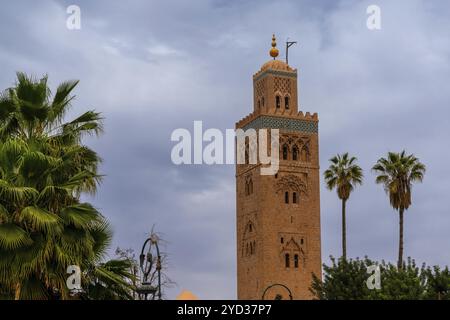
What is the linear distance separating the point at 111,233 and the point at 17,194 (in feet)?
8.54

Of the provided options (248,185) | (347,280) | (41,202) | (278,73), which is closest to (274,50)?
(278,73)

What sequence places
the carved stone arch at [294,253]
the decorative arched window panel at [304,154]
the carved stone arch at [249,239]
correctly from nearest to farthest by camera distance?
the carved stone arch at [294,253] < the carved stone arch at [249,239] < the decorative arched window panel at [304,154]

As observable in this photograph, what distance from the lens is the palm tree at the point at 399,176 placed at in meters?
48.2

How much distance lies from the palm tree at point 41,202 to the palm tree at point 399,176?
31.0m

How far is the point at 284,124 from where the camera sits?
62.3 metres

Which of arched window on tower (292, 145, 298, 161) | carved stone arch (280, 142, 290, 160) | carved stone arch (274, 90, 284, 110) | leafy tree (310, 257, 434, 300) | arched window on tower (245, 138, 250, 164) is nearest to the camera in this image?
leafy tree (310, 257, 434, 300)

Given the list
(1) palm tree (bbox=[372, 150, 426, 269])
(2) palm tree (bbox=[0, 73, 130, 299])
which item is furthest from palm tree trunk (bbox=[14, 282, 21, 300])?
(1) palm tree (bbox=[372, 150, 426, 269])

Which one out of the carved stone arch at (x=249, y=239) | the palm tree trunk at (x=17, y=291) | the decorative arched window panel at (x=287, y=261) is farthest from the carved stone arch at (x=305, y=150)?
the palm tree trunk at (x=17, y=291)

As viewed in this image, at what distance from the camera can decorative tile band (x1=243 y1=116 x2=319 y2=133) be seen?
6172 centimetres

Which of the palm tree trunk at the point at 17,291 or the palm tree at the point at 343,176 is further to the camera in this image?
the palm tree at the point at 343,176

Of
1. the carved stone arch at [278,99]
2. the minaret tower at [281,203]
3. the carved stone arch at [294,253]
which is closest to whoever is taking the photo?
the minaret tower at [281,203]

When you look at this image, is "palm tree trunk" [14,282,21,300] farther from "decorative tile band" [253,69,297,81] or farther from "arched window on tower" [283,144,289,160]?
"decorative tile band" [253,69,297,81]

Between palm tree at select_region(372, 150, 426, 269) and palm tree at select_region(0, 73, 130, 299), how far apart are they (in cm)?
3103

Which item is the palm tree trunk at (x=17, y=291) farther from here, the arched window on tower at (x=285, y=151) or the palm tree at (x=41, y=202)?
the arched window on tower at (x=285, y=151)
